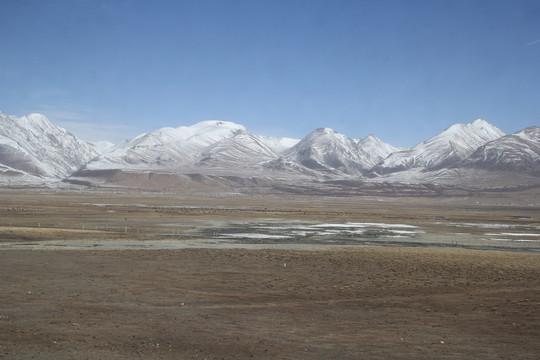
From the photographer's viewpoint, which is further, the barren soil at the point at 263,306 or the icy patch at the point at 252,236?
the icy patch at the point at 252,236

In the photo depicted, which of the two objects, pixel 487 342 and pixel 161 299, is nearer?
pixel 487 342

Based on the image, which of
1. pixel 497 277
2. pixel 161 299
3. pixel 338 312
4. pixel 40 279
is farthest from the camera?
pixel 497 277

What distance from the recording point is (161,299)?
24.6 meters

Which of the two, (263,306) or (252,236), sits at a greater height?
(263,306)

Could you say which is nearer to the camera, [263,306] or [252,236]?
[263,306]

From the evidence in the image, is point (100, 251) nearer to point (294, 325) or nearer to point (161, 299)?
point (161, 299)

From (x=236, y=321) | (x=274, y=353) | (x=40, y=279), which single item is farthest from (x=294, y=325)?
(x=40, y=279)

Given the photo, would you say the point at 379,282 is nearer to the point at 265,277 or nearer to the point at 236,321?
the point at 265,277

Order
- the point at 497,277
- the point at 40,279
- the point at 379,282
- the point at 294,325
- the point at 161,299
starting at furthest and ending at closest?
the point at 497,277
the point at 379,282
the point at 40,279
the point at 161,299
the point at 294,325

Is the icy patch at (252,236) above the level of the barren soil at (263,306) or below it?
below

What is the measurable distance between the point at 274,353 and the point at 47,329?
8.09 meters

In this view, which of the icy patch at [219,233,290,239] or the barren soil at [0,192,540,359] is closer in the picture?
the barren soil at [0,192,540,359]

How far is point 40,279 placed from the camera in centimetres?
2823

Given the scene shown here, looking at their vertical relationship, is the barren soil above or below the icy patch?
above
